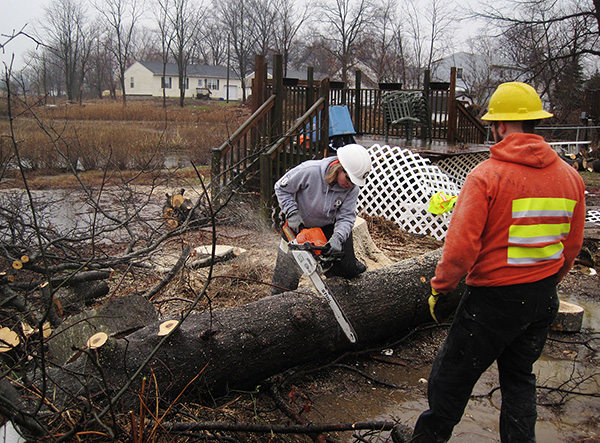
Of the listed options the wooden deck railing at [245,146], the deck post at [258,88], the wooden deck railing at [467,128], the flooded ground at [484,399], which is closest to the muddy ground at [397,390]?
the flooded ground at [484,399]

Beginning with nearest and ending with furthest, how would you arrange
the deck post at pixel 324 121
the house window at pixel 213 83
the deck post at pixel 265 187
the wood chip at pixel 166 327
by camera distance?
the wood chip at pixel 166 327 → the deck post at pixel 265 187 → the deck post at pixel 324 121 → the house window at pixel 213 83

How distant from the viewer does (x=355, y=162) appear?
3.79 metres

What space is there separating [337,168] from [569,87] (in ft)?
89.9

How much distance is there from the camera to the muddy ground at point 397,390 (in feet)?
10.7

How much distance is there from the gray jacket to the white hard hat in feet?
0.82

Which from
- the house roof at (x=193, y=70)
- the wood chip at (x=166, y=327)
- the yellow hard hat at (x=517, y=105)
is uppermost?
the house roof at (x=193, y=70)

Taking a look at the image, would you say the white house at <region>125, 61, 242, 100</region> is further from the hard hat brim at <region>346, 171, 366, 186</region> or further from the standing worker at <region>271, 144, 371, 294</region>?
the hard hat brim at <region>346, 171, 366, 186</region>

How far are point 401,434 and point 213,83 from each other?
72922mm

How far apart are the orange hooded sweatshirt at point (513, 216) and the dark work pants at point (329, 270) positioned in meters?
1.50

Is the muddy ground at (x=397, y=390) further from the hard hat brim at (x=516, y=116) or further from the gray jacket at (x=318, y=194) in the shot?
the hard hat brim at (x=516, y=116)

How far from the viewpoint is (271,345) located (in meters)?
3.50

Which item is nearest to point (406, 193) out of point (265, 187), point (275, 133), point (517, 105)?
point (265, 187)

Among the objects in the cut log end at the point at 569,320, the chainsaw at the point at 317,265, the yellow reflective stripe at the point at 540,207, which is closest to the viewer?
the yellow reflective stripe at the point at 540,207

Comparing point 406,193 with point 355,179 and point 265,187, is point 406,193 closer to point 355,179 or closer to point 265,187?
point 265,187
